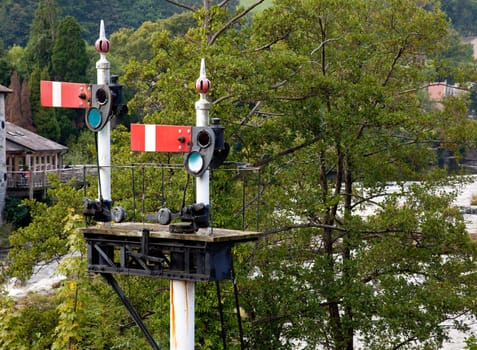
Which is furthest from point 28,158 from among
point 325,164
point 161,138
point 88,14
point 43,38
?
point 88,14

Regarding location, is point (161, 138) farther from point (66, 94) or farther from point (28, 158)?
point (28, 158)

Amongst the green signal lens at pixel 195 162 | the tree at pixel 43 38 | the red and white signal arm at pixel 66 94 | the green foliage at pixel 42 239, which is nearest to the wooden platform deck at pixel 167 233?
the green signal lens at pixel 195 162

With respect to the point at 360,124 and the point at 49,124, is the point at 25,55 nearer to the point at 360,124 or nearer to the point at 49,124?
the point at 49,124

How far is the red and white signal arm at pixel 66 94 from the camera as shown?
36.2 ft

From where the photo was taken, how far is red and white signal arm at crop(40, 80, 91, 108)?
11.0 metres

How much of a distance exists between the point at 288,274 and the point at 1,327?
849 cm

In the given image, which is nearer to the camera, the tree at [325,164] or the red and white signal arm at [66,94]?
the red and white signal arm at [66,94]

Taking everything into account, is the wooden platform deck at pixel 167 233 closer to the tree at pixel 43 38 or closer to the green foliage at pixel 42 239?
the green foliage at pixel 42 239

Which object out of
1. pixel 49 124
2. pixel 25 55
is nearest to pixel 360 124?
pixel 49 124

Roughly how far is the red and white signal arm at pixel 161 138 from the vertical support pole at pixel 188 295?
0.30 metres

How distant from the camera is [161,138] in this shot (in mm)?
10359

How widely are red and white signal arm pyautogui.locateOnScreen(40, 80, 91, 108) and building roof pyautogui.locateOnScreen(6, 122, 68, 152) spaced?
38.0 meters

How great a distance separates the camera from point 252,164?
774 inches

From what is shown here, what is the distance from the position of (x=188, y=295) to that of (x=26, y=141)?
133ft
